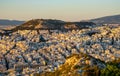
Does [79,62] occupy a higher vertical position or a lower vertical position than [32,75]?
higher

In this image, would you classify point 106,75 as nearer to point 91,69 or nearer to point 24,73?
point 91,69

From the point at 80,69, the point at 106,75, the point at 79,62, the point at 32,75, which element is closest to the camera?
the point at 106,75

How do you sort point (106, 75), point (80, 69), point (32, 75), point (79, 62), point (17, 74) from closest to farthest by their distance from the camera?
1. point (106, 75)
2. point (80, 69)
3. point (79, 62)
4. point (32, 75)
5. point (17, 74)

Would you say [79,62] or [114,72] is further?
[79,62]

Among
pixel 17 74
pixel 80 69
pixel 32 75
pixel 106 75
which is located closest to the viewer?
pixel 106 75

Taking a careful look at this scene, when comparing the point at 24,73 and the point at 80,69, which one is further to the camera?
the point at 24,73

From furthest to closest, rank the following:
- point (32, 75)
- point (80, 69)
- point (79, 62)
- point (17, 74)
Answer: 1. point (17, 74)
2. point (32, 75)
3. point (79, 62)
4. point (80, 69)

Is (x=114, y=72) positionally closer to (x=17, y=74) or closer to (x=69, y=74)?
(x=69, y=74)

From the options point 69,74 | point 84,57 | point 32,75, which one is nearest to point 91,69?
point 69,74

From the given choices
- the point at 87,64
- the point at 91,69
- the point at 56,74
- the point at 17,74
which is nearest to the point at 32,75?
the point at 17,74
